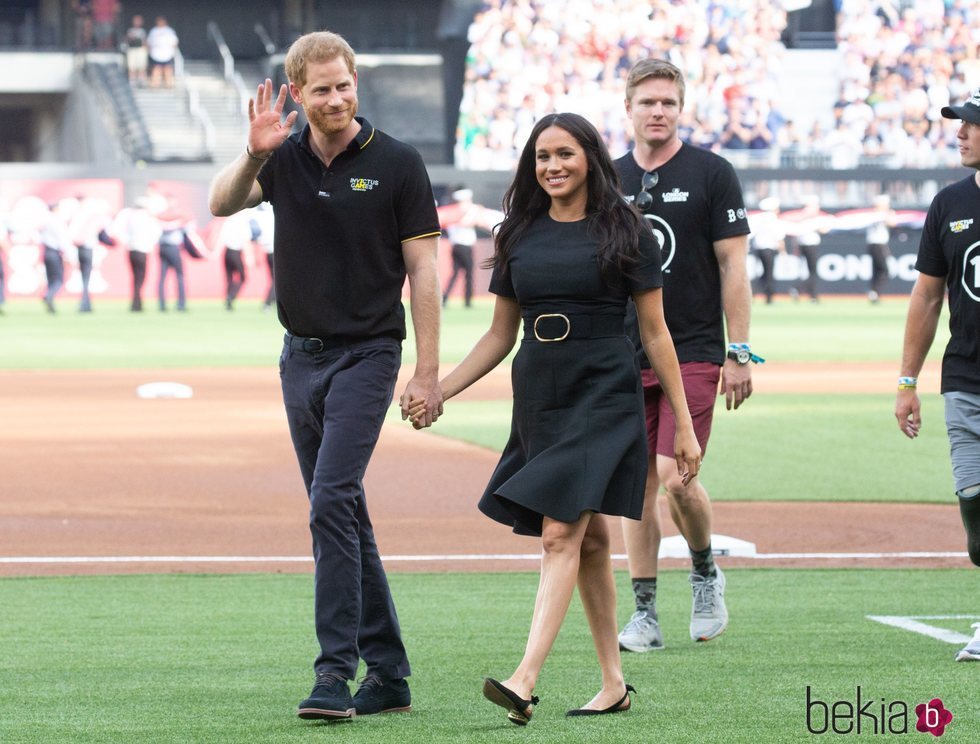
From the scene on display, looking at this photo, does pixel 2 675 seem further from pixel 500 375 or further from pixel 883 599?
pixel 500 375

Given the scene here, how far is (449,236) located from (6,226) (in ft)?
30.7

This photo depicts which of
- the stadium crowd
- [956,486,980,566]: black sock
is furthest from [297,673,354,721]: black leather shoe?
the stadium crowd

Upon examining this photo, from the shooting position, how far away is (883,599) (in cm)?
796

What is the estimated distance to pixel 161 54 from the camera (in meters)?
46.2

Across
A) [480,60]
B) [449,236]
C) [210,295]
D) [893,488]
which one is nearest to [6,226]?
[210,295]

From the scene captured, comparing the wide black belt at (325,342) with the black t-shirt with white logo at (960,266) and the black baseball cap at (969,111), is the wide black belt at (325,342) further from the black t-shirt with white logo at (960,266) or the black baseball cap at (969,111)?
the black baseball cap at (969,111)

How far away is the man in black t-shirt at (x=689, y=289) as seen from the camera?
6926 mm

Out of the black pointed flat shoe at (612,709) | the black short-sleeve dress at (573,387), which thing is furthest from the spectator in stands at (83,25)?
the black pointed flat shoe at (612,709)

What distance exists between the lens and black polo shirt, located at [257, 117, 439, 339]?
550cm

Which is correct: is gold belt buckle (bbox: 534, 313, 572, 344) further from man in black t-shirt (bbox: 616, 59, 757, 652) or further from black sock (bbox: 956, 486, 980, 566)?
black sock (bbox: 956, 486, 980, 566)

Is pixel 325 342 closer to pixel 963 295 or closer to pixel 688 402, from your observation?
pixel 688 402

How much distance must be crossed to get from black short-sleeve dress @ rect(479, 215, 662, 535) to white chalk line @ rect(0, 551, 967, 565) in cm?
414

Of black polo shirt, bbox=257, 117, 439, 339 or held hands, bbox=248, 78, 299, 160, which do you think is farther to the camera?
black polo shirt, bbox=257, 117, 439, 339

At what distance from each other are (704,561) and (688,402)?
0.67 meters
